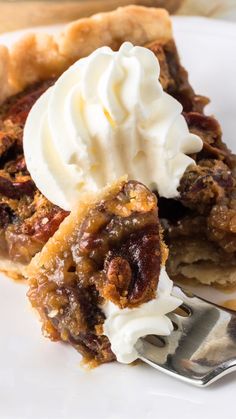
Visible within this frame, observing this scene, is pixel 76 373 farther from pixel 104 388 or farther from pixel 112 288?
pixel 112 288

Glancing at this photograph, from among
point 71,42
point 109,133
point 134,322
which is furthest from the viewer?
point 71,42

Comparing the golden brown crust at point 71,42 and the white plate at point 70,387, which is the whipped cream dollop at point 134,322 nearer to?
the white plate at point 70,387

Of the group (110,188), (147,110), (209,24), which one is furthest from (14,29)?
(110,188)

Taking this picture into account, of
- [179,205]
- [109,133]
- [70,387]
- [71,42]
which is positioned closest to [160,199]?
[179,205]

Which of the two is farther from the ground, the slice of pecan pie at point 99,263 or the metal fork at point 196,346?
the slice of pecan pie at point 99,263

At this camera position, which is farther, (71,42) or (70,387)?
(71,42)

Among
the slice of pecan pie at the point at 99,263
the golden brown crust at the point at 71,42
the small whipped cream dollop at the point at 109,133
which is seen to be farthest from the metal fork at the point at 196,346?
the golden brown crust at the point at 71,42

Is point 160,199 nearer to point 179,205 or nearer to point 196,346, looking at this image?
point 179,205

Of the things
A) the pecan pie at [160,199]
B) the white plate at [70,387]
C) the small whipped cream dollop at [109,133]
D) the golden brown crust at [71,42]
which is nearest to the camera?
the white plate at [70,387]
